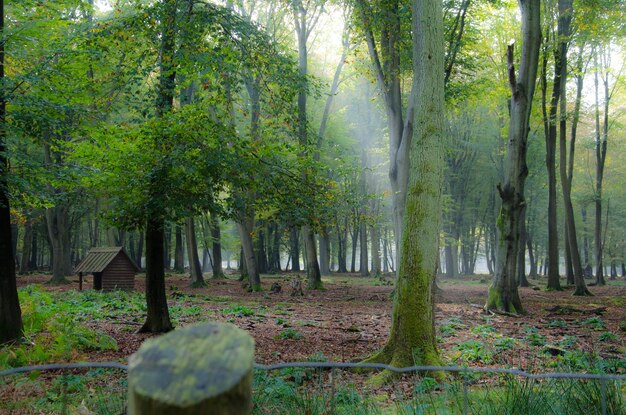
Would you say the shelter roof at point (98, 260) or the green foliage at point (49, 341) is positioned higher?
the shelter roof at point (98, 260)

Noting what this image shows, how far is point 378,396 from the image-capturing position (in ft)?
17.3

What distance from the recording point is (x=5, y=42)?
8.09m

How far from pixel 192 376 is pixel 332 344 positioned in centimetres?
803

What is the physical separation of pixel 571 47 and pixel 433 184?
1891 centimetres

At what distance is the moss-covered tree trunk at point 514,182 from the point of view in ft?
43.4

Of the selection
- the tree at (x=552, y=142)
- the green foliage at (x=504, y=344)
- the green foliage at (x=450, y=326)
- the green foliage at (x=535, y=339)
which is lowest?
the green foliage at (x=450, y=326)

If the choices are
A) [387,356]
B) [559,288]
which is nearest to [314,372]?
[387,356]

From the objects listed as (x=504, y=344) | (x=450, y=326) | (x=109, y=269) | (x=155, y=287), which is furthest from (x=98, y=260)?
(x=504, y=344)

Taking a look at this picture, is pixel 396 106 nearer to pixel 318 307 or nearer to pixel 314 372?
pixel 318 307

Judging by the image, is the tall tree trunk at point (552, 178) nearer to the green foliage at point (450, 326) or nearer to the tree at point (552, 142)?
the tree at point (552, 142)

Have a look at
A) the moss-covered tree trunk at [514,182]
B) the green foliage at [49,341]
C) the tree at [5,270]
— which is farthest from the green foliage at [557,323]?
the tree at [5,270]

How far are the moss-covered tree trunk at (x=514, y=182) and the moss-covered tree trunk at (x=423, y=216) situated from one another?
7.31 m

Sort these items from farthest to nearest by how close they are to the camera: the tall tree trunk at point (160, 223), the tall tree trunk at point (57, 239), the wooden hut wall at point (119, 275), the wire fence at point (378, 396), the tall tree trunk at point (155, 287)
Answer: the tall tree trunk at point (57, 239)
the wooden hut wall at point (119, 275)
the tall tree trunk at point (155, 287)
the tall tree trunk at point (160, 223)
the wire fence at point (378, 396)

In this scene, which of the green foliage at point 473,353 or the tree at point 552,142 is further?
the tree at point 552,142
